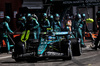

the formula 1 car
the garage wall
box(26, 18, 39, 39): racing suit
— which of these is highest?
the garage wall

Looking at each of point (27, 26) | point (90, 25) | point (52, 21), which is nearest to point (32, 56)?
point (27, 26)

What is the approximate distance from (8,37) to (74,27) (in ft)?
13.3

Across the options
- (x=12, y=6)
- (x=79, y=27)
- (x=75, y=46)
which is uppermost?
(x=12, y=6)

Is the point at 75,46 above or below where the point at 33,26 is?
below

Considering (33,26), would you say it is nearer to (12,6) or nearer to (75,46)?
(75,46)

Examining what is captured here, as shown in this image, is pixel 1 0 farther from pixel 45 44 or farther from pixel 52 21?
pixel 45 44

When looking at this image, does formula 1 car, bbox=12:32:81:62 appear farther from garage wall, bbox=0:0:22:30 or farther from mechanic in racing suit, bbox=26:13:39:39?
garage wall, bbox=0:0:22:30

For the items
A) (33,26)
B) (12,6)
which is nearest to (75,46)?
(33,26)

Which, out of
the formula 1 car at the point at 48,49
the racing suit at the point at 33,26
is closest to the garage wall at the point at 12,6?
the racing suit at the point at 33,26

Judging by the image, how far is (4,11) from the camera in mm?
26328

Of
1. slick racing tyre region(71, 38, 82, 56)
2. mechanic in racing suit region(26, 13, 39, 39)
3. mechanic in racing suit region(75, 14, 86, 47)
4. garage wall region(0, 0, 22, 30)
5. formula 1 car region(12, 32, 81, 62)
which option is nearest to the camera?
formula 1 car region(12, 32, 81, 62)

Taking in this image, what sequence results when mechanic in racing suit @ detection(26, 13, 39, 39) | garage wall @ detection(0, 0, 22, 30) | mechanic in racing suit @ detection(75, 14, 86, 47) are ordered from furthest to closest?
garage wall @ detection(0, 0, 22, 30), mechanic in racing suit @ detection(75, 14, 86, 47), mechanic in racing suit @ detection(26, 13, 39, 39)

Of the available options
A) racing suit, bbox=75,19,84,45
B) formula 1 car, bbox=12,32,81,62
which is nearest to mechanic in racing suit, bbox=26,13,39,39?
formula 1 car, bbox=12,32,81,62

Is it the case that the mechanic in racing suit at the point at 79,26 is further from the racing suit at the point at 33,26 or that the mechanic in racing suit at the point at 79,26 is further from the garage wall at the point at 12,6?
the garage wall at the point at 12,6
